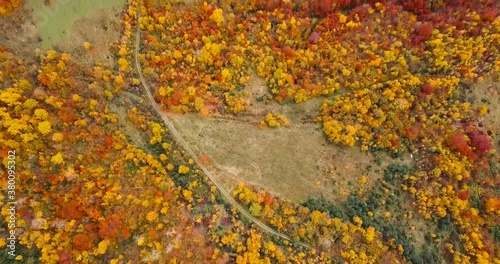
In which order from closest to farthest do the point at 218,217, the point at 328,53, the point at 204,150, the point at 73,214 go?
the point at 73,214 → the point at 218,217 → the point at 204,150 → the point at 328,53

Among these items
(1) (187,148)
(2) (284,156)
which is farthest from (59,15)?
(2) (284,156)

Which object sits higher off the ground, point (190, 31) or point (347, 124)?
point (190, 31)

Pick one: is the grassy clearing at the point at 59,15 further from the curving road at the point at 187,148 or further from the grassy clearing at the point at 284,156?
the grassy clearing at the point at 284,156

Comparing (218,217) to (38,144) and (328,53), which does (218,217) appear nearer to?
(38,144)

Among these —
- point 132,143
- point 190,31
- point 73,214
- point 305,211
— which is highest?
point 190,31

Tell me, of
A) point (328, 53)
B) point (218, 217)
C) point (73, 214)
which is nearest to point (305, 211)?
point (218, 217)

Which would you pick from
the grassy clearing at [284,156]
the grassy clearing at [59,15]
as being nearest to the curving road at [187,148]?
the grassy clearing at [284,156]

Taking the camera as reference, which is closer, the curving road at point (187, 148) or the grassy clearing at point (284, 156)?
the curving road at point (187, 148)

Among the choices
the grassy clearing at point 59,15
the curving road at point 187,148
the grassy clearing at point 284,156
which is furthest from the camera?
the grassy clearing at point 284,156

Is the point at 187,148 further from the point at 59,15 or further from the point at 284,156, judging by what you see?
the point at 59,15

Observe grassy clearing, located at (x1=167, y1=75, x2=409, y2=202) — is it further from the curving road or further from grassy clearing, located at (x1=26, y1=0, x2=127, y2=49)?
grassy clearing, located at (x1=26, y1=0, x2=127, y2=49)

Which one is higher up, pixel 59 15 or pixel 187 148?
pixel 59 15
